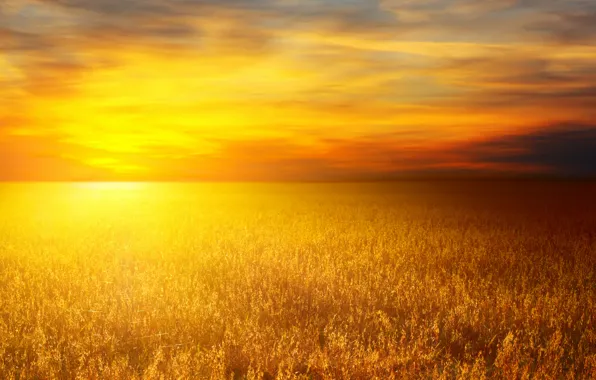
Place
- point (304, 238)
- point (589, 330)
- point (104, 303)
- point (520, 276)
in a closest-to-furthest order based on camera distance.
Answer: point (589, 330), point (104, 303), point (520, 276), point (304, 238)

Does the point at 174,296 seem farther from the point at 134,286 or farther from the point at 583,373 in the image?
the point at 583,373

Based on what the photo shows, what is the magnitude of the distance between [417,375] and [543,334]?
2.54 m

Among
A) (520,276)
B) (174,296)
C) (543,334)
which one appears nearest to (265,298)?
(174,296)

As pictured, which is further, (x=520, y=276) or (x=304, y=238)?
(x=304, y=238)

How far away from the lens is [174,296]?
27.8ft

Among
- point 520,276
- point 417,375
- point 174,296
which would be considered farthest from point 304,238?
point 417,375

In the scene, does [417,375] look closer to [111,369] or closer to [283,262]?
[111,369]

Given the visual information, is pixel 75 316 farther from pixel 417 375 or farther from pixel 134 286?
pixel 417 375

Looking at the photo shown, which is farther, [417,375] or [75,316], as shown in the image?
[75,316]

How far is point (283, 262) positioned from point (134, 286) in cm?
300

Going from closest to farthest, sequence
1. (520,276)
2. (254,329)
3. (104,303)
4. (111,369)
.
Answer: (111,369) → (254,329) → (104,303) → (520,276)

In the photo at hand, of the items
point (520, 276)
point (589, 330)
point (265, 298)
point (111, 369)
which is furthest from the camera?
point (520, 276)

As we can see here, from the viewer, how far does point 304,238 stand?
15.3 m

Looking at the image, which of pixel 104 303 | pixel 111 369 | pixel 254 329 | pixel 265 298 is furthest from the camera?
pixel 265 298
